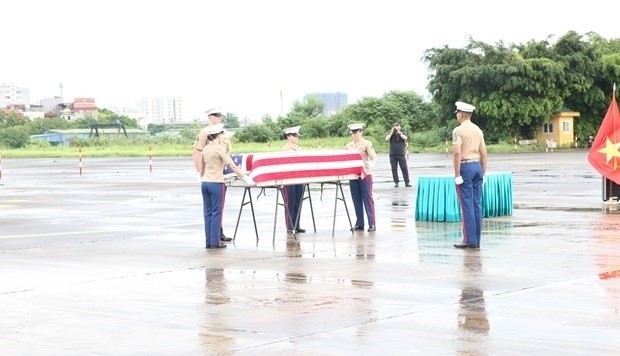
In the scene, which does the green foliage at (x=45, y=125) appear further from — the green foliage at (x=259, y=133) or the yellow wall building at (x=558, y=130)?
the yellow wall building at (x=558, y=130)

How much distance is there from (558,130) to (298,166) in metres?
56.6

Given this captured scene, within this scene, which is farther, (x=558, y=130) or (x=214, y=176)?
(x=558, y=130)

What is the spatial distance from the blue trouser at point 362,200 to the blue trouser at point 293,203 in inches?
36.2

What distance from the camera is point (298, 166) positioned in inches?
632

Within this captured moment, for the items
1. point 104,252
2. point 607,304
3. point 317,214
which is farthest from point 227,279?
point 317,214

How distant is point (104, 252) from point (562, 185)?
53.8 feet

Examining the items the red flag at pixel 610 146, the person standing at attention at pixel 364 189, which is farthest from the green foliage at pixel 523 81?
the person standing at attention at pixel 364 189

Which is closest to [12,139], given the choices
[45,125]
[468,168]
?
[45,125]

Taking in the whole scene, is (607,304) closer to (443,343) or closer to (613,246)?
(443,343)

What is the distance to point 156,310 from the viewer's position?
32.0 feet

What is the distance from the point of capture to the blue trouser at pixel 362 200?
17.0m

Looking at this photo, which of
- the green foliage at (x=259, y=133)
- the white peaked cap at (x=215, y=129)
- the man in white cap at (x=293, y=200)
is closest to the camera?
the white peaked cap at (x=215, y=129)

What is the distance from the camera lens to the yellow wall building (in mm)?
69938

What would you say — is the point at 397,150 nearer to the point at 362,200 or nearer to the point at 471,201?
the point at 362,200
